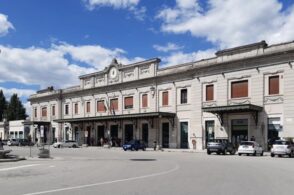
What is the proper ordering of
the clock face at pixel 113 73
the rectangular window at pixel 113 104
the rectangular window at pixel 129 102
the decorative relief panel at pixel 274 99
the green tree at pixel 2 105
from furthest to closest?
1. the green tree at pixel 2 105
2. the clock face at pixel 113 73
3. the rectangular window at pixel 113 104
4. the rectangular window at pixel 129 102
5. the decorative relief panel at pixel 274 99

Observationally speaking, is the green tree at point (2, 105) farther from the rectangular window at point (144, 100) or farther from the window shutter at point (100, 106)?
the rectangular window at point (144, 100)

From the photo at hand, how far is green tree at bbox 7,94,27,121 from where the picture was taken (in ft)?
399

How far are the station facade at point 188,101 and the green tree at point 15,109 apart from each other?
166ft

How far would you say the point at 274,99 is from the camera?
136 ft

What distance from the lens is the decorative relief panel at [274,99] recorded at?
40.9 metres

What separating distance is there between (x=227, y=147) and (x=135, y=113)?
20.7 m

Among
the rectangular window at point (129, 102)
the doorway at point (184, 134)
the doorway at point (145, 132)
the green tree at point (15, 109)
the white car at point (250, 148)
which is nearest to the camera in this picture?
the white car at point (250, 148)

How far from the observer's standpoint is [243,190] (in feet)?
40.2

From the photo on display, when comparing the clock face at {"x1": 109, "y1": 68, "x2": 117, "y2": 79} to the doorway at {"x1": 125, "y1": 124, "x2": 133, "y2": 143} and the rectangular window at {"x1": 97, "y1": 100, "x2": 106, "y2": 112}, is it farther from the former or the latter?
the doorway at {"x1": 125, "y1": 124, "x2": 133, "y2": 143}

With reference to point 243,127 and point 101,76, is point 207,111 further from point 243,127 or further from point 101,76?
point 101,76

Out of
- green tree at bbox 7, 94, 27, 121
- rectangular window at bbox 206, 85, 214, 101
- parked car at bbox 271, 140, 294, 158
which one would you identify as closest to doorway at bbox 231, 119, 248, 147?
rectangular window at bbox 206, 85, 214, 101

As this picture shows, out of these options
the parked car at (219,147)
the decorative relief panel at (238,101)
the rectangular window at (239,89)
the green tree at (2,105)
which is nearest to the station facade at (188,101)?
the rectangular window at (239,89)

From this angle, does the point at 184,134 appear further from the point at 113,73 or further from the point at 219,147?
the point at 113,73

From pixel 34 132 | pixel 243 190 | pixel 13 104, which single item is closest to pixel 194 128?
pixel 243 190
